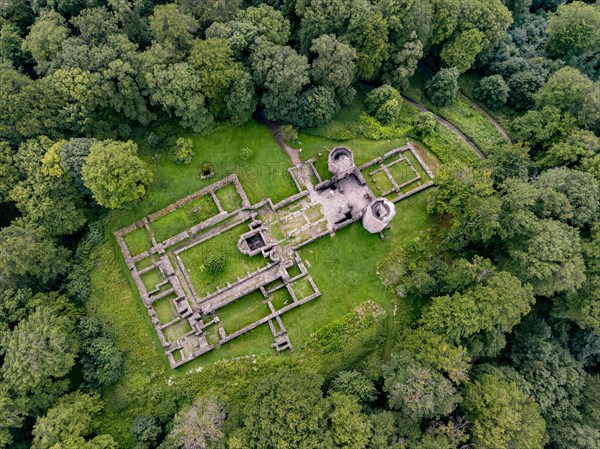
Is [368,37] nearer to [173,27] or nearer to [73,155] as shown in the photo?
[173,27]

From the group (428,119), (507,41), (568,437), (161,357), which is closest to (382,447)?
(568,437)

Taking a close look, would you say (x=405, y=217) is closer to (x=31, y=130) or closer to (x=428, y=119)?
(x=428, y=119)

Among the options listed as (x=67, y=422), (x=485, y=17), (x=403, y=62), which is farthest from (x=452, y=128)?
(x=67, y=422)

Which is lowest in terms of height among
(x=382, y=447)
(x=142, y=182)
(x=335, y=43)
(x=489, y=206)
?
(x=382, y=447)

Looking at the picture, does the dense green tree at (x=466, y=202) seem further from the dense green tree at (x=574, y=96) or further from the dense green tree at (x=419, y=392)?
the dense green tree at (x=419, y=392)

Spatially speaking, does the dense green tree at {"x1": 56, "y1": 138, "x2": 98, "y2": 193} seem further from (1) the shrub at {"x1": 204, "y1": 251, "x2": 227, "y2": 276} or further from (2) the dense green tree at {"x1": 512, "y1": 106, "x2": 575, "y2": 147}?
(2) the dense green tree at {"x1": 512, "y1": 106, "x2": 575, "y2": 147}

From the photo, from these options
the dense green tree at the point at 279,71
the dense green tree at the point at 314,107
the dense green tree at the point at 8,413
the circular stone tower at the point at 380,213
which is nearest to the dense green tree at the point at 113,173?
the dense green tree at the point at 279,71

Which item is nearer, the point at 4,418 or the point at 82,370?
the point at 4,418

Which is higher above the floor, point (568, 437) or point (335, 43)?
point (335, 43)
